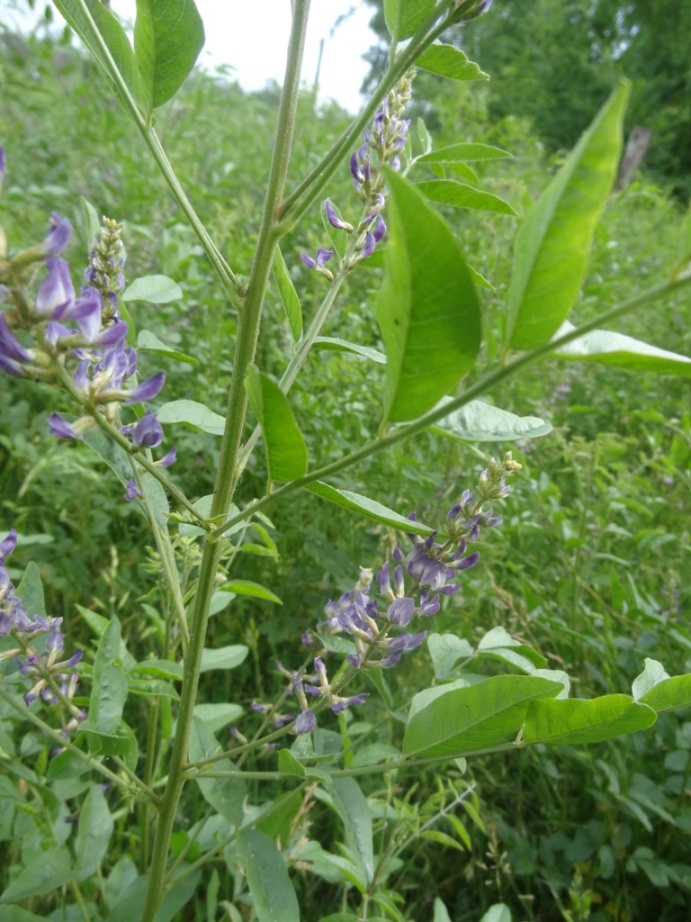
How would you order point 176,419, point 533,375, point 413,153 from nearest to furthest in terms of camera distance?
1. point 176,419
2. point 413,153
3. point 533,375

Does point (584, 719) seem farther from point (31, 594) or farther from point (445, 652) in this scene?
point (31, 594)

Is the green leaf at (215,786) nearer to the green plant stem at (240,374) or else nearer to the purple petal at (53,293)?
the green plant stem at (240,374)

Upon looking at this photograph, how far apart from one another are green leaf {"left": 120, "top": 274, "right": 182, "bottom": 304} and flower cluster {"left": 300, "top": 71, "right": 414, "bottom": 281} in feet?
0.77

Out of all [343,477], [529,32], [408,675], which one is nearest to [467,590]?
[408,675]

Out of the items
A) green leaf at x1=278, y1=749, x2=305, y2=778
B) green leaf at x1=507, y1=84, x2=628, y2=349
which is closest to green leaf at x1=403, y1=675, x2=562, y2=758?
green leaf at x1=278, y1=749, x2=305, y2=778

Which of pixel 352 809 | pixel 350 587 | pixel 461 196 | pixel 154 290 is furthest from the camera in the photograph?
pixel 350 587

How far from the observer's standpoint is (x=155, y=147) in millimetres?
712

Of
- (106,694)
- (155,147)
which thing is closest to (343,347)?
(155,147)

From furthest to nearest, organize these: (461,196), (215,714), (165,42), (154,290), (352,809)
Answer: (215,714) → (154,290) → (352,809) → (461,196) → (165,42)

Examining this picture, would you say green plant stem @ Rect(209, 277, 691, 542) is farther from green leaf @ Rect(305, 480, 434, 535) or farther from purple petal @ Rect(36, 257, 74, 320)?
purple petal @ Rect(36, 257, 74, 320)

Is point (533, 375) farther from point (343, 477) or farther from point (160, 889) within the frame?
point (160, 889)

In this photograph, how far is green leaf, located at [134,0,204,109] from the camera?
0.66m

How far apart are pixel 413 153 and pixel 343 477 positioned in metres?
1.02

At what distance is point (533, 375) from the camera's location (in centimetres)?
253
